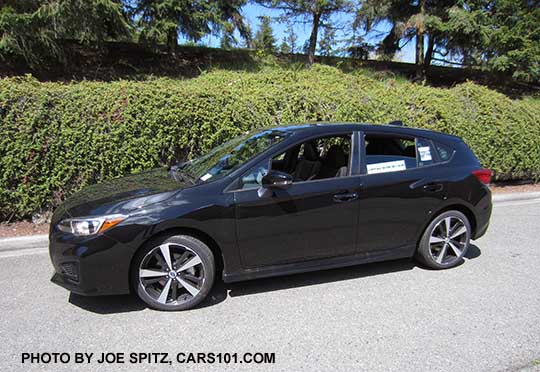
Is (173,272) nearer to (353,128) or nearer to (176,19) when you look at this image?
(353,128)

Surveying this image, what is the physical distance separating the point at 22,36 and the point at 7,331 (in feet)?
30.9

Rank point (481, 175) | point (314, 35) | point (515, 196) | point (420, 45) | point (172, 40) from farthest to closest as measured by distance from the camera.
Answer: point (420, 45) < point (314, 35) < point (172, 40) < point (515, 196) < point (481, 175)

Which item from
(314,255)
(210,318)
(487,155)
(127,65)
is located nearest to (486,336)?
(314,255)

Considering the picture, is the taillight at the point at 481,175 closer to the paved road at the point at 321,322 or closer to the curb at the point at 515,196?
the paved road at the point at 321,322

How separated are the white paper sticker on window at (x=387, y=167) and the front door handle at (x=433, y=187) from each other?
0.31 metres

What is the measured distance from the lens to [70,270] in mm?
3049

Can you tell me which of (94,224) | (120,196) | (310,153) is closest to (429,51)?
(310,153)

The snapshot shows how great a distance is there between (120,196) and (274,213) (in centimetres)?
135

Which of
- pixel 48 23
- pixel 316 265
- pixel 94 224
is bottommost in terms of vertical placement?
pixel 316 265

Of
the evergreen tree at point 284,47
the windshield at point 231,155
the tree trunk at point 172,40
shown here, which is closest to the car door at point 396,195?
the windshield at point 231,155

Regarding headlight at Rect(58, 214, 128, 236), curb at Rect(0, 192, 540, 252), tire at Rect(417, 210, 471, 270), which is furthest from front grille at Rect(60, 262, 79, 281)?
tire at Rect(417, 210, 471, 270)

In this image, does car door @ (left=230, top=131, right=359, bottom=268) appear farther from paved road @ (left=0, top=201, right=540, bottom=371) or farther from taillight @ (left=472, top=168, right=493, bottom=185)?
taillight @ (left=472, top=168, right=493, bottom=185)

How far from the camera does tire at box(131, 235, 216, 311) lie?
3.12 m

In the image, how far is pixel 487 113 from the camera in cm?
783
